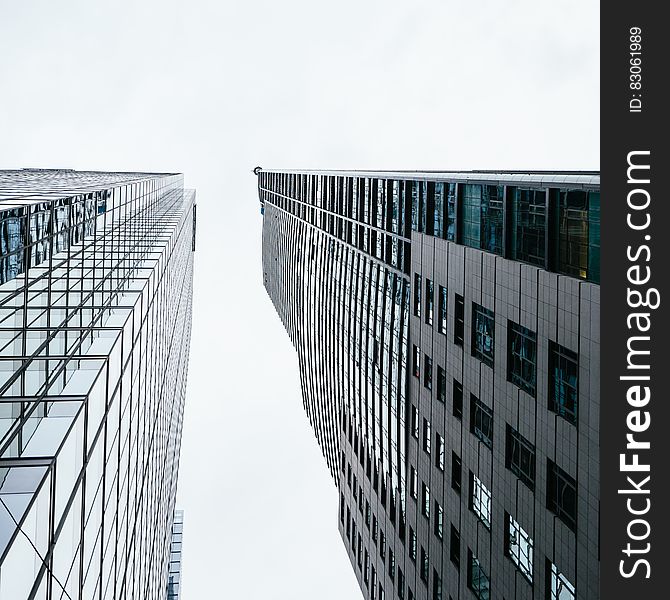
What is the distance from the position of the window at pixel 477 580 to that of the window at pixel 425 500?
748 cm

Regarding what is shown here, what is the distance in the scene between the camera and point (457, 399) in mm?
33594

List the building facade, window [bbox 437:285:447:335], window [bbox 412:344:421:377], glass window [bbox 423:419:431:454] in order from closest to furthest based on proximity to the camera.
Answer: window [bbox 437:285:447:335] → glass window [bbox 423:419:431:454] → window [bbox 412:344:421:377] → the building facade

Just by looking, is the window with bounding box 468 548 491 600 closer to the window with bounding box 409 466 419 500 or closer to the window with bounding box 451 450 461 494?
the window with bounding box 451 450 461 494

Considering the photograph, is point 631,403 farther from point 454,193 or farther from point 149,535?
point 149,535

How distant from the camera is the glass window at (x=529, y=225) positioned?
24938mm

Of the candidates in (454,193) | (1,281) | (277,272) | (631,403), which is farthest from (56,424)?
(277,272)

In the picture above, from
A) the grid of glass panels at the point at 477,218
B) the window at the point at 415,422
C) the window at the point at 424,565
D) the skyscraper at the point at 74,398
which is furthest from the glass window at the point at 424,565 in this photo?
the grid of glass panels at the point at 477,218

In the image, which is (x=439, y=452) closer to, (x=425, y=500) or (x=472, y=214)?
(x=425, y=500)

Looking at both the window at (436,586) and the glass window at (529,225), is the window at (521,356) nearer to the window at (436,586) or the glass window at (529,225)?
the glass window at (529,225)

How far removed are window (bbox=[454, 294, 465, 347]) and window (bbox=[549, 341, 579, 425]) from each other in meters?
9.97

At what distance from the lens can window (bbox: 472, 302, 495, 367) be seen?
95.5 feet

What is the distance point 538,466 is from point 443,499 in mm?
12583

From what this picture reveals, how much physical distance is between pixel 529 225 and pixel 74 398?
20544 millimetres

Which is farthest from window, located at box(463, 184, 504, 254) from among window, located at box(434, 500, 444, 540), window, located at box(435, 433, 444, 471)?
window, located at box(434, 500, 444, 540)
